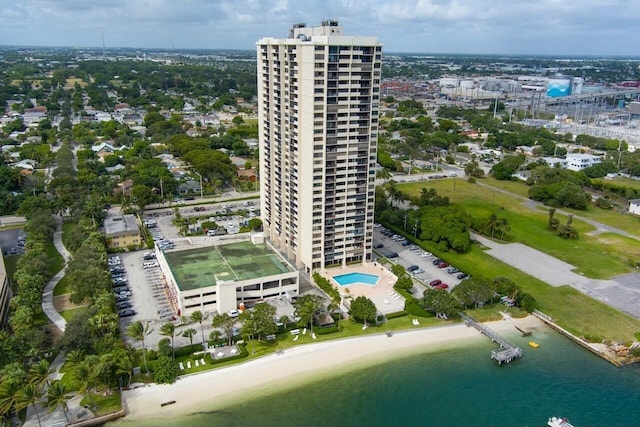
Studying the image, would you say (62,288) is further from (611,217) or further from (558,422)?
(611,217)

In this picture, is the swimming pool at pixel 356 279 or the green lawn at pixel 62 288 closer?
the green lawn at pixel 62 288

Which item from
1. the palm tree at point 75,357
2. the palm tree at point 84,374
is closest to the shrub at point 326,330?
the palm tree at point 84,374

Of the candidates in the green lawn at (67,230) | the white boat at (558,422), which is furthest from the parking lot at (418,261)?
the green lawn at (67,230)

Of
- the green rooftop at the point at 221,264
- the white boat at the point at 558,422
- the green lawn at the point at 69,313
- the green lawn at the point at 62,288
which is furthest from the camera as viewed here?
the green lawn at the point at 62,288

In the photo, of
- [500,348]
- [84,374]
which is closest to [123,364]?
[84,374]

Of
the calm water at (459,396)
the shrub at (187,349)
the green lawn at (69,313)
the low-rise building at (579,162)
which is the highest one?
the low-rise building at (579,162)

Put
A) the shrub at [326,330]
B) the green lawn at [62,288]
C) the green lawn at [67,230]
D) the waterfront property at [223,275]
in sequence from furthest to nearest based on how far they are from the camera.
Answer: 1. the green lawn at [67,230]
2. the green lawn at [62,288]
3. the waterfront property at [223,275]
4. the shrub at [326,330]

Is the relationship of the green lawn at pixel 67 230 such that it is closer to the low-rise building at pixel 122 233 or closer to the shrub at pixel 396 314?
the low-rise building at pixel 122 233

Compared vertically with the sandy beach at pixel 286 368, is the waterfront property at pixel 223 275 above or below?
above
